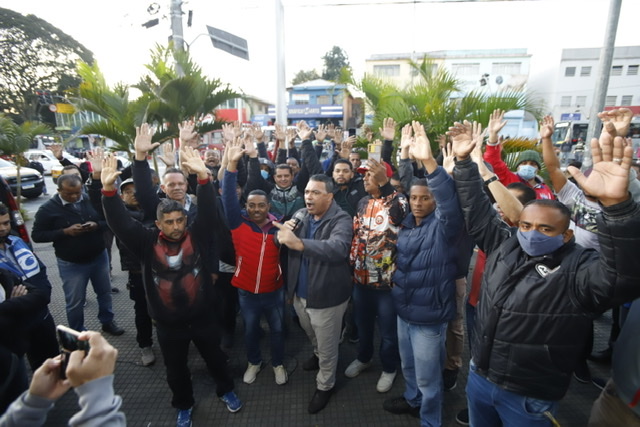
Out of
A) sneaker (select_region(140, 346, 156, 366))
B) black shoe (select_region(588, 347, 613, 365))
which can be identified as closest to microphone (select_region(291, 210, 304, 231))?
sneaker (select_region(140, 346, 156, 366))

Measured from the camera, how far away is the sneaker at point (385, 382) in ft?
9.46

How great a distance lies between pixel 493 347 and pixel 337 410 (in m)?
1.57

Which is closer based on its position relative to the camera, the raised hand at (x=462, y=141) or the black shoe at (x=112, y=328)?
the raised hand at (x=462, y=141)

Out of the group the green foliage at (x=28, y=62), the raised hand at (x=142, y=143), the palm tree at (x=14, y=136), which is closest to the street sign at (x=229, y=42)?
the raised hand at (x=142, y=143)

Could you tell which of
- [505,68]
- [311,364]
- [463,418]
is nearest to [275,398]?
[311,364]

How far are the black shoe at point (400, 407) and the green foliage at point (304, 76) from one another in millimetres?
46962

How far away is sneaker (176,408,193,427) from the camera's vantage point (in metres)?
2.53

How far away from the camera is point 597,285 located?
4.41ft

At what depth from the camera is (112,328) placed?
12.3 ft

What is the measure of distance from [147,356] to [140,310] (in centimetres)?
45

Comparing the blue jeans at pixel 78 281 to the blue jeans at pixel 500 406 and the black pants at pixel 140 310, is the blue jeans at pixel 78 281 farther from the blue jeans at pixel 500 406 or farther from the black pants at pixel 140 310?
the blue jeans at pixel 500 406

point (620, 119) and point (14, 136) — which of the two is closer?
point (620, 119)

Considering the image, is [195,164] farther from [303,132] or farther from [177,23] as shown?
[177,23]

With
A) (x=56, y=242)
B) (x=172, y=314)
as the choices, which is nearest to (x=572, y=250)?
(x=172, y=314)
